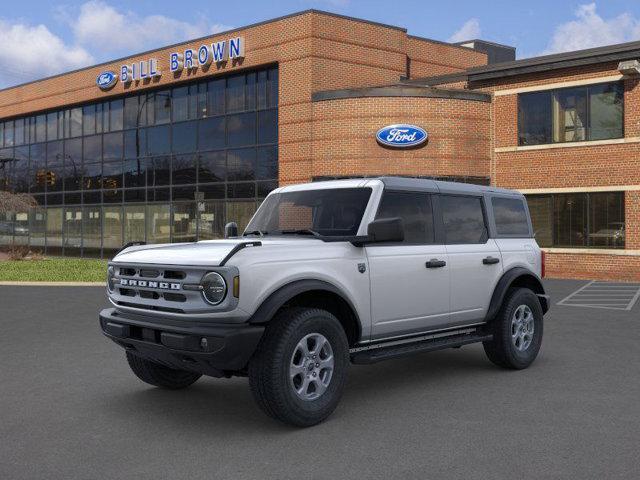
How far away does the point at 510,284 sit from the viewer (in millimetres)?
7676

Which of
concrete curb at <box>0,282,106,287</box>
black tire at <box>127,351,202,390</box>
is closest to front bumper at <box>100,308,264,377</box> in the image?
black tire at <box>127,351,202,390</box>

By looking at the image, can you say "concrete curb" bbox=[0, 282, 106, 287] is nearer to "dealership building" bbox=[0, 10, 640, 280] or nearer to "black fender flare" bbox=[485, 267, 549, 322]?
"dealership building" bbox=[0, 10, 640, 280]

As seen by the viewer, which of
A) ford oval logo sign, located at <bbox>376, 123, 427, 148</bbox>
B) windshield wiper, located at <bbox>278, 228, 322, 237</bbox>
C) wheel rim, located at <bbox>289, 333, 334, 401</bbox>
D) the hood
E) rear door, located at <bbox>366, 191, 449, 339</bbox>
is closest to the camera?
the hood

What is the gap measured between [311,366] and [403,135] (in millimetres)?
18074

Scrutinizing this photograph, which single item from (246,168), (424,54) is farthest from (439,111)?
(246,168)

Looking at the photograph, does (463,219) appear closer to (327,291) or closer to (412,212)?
(412,212)

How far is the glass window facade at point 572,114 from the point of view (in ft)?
69.3

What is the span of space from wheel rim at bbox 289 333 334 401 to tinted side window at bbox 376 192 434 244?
1447mm

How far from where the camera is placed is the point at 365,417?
5.77 metres

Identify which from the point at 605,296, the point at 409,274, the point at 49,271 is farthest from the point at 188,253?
the point at 49,271

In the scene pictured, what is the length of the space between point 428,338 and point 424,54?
77.0ft

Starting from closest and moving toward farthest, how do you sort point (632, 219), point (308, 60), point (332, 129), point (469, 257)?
point (469, 257), point (632, 219), point (332, 129), point (308, 60)

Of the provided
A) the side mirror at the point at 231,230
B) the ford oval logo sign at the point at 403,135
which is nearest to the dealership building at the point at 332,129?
the ford oval logo sign at the point at 403,135

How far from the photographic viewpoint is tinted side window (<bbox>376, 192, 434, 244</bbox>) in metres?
6.55
